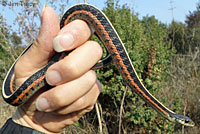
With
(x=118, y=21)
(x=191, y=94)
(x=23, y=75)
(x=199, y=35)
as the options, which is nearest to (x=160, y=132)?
(x=191, y=94)

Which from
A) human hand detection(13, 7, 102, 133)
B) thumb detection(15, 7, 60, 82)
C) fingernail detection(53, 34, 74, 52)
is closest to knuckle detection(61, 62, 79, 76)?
human hand detection(13, 7, 102, 133)

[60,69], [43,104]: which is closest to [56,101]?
[43,104]

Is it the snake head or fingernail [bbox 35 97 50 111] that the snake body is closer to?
fingernail [bbox 35 97 50 111]

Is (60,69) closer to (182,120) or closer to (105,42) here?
(105,42)

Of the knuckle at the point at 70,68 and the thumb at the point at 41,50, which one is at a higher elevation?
the thumb at the point at 41,50

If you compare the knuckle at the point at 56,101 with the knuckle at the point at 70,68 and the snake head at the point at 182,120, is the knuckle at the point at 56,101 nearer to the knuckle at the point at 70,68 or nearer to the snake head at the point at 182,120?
the knuckle at the point at 70,68

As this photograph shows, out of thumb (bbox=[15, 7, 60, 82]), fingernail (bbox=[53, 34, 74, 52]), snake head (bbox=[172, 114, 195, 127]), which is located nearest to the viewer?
fingernail (bbox=[53, 34, 74, 52])

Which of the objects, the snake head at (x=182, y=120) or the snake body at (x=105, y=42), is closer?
the snake body at (x=105, y=42)

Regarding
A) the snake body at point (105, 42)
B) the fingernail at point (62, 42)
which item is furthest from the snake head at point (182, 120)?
the fingernail at point (62, 42)
